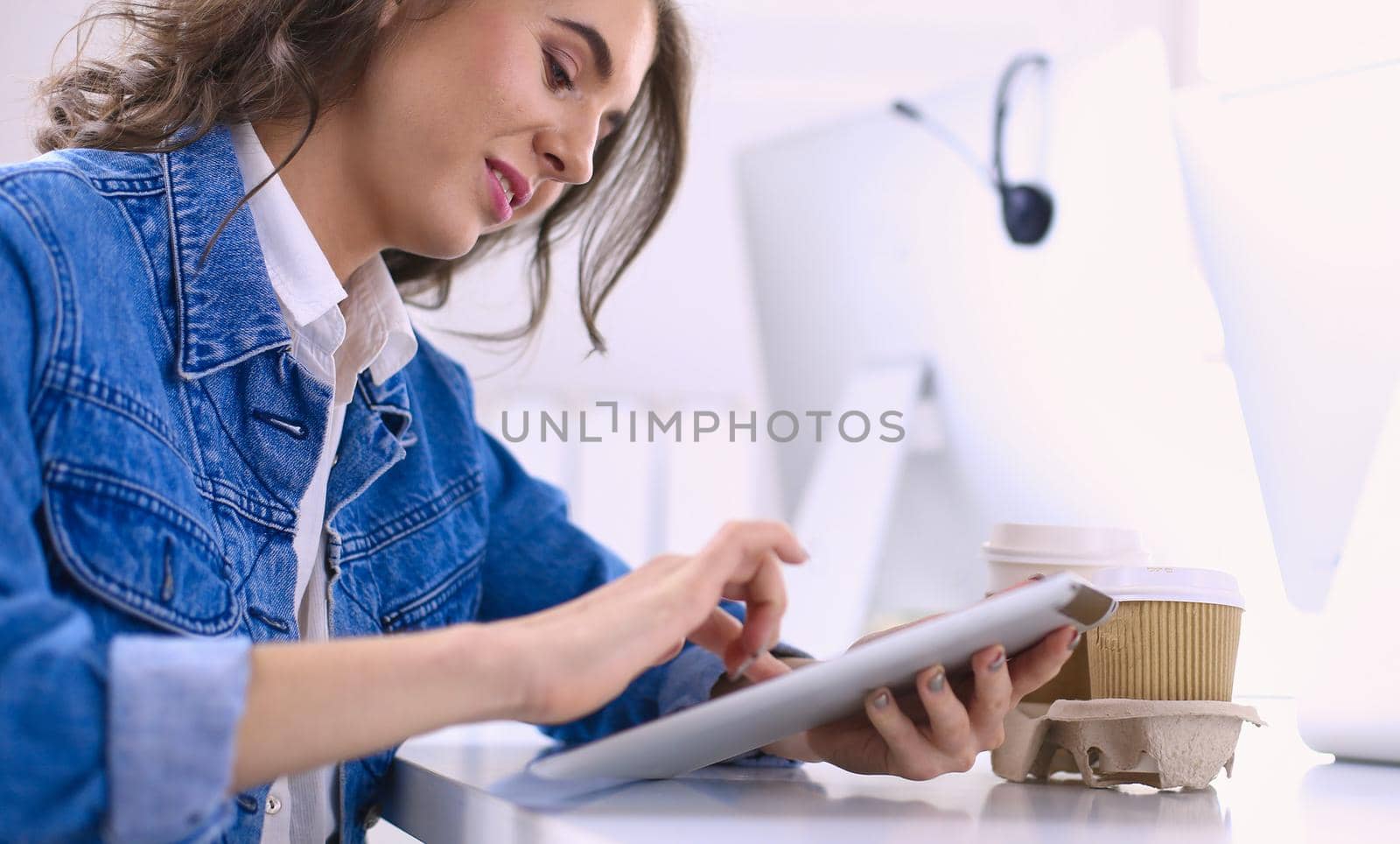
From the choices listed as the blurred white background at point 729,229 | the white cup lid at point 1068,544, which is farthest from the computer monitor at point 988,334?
the blurred white background at point 729,229

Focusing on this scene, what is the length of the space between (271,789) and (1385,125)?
29.9 inches

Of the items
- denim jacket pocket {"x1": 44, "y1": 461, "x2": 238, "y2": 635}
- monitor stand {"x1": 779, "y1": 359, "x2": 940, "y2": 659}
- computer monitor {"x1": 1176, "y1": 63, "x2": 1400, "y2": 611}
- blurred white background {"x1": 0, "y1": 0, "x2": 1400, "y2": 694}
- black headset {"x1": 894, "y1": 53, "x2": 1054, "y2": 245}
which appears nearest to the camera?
denim jacket pocket {"x1": 44, "y1": 461, "x2": 238, "y2": 635}

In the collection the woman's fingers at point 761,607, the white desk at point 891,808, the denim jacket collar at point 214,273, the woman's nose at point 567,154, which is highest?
the woman's nose at point 567,154

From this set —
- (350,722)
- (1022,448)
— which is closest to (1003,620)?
(350,722)

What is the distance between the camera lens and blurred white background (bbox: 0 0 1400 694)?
8.55 ft

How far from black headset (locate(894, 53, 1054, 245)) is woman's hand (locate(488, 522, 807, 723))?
0.56 metres

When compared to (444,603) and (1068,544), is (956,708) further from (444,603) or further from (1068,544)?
(444,603)

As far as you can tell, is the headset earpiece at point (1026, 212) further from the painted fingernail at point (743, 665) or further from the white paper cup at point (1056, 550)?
the painted fingernail at point (743, 665)

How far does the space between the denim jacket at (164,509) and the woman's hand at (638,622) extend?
10cm

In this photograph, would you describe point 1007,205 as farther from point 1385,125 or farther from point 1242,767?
point 1242,767

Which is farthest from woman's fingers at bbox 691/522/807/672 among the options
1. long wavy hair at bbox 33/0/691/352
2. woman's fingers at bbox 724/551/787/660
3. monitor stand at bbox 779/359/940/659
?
monitor stand at bbox 779/359/940/659

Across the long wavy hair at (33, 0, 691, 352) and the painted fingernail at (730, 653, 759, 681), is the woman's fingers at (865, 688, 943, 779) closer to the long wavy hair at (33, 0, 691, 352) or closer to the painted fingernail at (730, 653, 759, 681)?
the painted fingernail at (730, 653, 759, 681)

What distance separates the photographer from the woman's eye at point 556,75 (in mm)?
789

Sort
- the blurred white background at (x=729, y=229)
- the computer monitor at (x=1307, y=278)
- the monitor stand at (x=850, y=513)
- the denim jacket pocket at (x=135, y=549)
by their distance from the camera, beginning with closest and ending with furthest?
the denim jacket pocket at (x=135, y=549) → the computer monitor at (x=1307, y=278) → the monitor stand at (x=850, y=513) → the blurred white background at (x=729, y=229)
